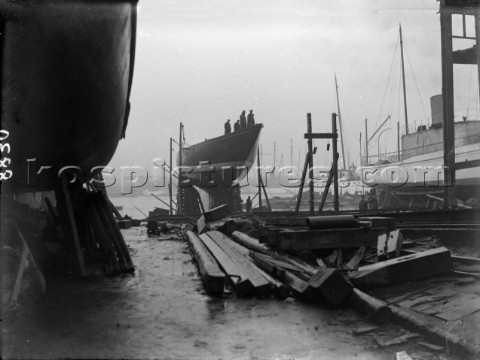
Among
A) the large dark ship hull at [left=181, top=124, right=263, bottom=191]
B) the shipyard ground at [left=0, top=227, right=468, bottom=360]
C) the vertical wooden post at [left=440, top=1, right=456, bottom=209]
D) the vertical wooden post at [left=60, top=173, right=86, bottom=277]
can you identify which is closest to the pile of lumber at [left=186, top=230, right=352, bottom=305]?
the shipyard ground at [left=0, top=227, right=468, bottom=360]

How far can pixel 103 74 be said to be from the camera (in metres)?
4.59

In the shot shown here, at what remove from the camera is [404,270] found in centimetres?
443

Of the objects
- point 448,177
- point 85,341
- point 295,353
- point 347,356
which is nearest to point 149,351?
point 85,341

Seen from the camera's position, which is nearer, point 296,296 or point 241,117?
point 296,296

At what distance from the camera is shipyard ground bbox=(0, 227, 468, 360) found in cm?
283

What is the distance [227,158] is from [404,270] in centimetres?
2304

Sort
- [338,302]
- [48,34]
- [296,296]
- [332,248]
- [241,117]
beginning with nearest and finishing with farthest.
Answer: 1. [48,34]
2. [338,302]
3. [296,296]
4. [332,248]
5. [241,117]

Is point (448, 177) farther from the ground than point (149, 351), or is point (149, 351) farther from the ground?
point (448, 177)

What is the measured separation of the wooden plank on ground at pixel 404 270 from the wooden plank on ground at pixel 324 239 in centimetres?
89

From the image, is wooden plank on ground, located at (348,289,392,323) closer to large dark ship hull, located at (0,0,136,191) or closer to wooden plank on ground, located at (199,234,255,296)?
wooden plank on ground, located at (199,234,255,296)

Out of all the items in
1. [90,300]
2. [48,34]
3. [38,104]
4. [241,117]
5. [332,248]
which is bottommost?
[90,300]

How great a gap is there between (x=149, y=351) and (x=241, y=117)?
25870 millimetres

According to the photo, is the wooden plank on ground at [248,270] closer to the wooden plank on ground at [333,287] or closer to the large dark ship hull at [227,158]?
the wooden plank on ground at [333,287]

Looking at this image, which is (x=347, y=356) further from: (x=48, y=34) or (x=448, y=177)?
(x=448, y=177)
